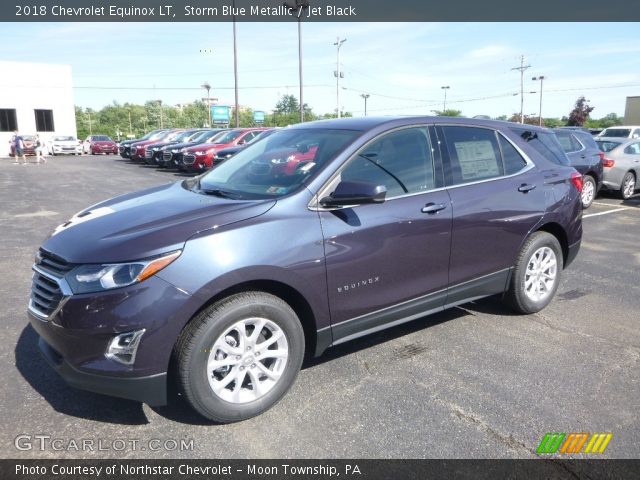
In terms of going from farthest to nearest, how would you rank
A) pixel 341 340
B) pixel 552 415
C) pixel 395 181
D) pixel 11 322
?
pixel 11 322
pixel 395 181
pixel 341 340
pixel 552 415

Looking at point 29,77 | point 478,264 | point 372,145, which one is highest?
point 29,77

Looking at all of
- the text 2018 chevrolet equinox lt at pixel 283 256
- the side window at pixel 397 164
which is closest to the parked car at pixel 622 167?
the text 2018 chevrolet equinox lt at pixel 283 256

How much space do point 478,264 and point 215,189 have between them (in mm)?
2173

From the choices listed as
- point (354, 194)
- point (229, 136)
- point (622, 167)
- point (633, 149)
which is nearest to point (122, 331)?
point (354, 194)

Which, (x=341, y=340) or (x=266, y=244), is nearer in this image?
(x=266, y=244)

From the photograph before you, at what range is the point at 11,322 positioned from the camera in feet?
14.1

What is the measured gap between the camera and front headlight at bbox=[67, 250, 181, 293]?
255cm

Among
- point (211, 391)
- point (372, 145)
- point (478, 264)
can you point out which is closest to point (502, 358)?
point (478, 264)

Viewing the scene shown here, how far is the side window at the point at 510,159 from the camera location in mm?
4309

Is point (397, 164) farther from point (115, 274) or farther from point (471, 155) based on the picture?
point (115, 274)

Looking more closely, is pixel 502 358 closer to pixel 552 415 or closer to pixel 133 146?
pixel 552 415

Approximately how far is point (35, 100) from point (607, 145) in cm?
4163

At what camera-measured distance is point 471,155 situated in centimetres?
406

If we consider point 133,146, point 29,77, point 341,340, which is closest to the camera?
point 341,340
